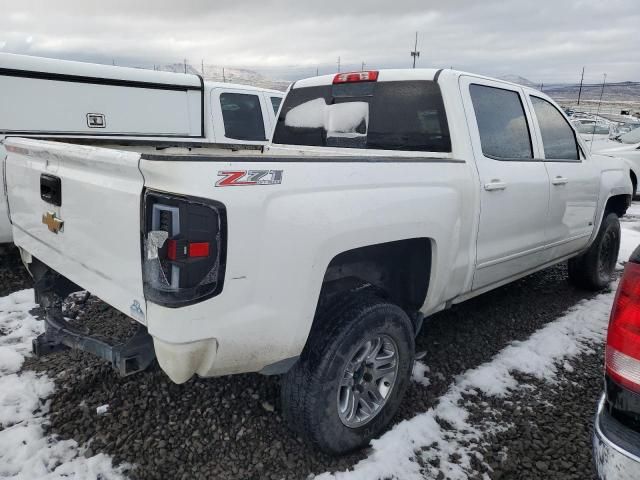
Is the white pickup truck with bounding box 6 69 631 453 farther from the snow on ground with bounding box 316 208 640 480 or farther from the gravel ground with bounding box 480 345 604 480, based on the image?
the gravel ground with bounding box 480 345 604 480

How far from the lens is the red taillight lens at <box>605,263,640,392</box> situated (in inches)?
63.6

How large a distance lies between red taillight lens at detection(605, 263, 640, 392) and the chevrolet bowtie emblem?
239 cm

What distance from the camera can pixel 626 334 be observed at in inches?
65.1

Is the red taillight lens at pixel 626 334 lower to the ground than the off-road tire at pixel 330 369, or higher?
higher

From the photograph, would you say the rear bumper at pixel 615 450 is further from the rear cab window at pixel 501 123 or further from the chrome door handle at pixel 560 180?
the chrome door handle at pixel 560 180

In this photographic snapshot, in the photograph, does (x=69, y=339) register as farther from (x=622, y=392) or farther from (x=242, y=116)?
(x=242, y=116)

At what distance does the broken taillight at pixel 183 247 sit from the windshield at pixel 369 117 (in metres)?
1.79

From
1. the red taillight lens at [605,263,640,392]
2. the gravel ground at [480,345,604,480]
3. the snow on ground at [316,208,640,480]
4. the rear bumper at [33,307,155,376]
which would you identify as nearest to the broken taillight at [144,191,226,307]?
the rear bumper at [33,307,155,376]

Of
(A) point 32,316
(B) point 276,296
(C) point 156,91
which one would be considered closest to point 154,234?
(B) point 276,296

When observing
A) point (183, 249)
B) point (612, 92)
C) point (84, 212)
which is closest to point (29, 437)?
point (84, 212)

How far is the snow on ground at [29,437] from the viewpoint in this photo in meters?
2.35

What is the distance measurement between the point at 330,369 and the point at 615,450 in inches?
45.8

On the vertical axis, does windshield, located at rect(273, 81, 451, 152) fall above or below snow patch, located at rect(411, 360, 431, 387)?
above

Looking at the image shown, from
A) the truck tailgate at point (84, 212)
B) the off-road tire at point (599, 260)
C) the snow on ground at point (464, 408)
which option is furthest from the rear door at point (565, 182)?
the truck tailgate at point (84, 212)
